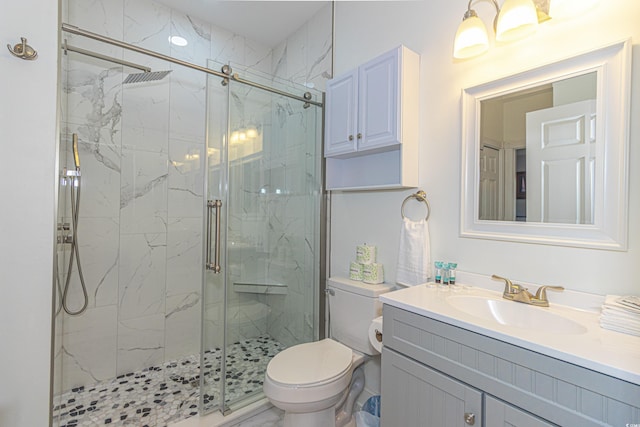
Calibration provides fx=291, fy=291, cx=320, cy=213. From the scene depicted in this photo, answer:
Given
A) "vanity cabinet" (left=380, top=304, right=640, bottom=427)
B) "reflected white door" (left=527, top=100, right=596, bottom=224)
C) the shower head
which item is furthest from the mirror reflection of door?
the shower head

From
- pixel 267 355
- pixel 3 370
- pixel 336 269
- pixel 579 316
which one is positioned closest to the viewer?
pixel 579 316

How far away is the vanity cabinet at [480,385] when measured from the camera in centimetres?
71

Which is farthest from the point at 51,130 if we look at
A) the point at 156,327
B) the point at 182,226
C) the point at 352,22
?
the point at 352,22

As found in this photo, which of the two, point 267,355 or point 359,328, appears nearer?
point 359,328

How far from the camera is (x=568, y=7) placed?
1118 millimetres

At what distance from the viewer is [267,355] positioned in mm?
2006

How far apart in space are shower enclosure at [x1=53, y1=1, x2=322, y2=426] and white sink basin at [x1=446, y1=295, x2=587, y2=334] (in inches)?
46.6

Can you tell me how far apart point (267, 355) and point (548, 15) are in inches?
92.2

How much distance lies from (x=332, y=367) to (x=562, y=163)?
55.1 inches

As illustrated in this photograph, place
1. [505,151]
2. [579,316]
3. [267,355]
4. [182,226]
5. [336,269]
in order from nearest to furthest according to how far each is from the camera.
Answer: [579,316] → [505,151] → [267,355] → [336,269] → [182,226]

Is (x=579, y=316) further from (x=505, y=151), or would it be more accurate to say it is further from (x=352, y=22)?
(x=352, y=22)

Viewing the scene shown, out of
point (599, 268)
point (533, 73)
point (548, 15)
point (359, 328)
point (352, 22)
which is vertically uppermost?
point (352, 22)

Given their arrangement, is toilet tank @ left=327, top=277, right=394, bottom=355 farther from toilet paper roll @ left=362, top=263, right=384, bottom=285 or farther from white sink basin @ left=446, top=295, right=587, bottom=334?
white sink basin @ left=446, top=295, right=587, bottom=334

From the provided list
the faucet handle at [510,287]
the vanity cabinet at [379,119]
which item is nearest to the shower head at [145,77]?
the vanity cabinet at [379,119]
